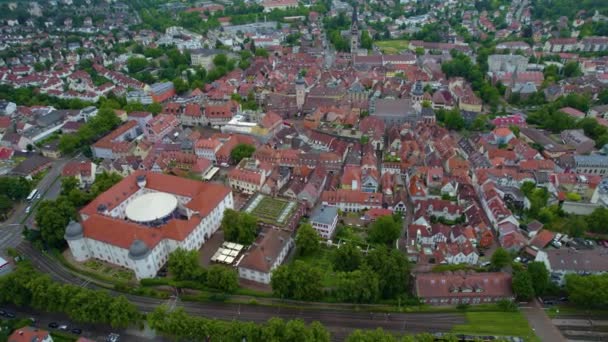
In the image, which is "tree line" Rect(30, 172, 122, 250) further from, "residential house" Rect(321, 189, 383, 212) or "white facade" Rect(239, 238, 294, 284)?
"residential house" Rect(321, 189, 383, 212)

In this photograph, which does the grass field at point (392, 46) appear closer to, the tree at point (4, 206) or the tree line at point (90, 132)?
the tree line at point (90, 132)

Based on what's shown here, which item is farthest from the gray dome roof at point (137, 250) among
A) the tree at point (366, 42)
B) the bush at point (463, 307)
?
the tree at point (366, 42)

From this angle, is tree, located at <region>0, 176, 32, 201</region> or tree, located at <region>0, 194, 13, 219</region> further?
tree, located at <region>0, 176, 32, 201</region>

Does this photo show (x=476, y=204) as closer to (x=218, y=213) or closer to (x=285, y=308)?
(x=285, y=308)

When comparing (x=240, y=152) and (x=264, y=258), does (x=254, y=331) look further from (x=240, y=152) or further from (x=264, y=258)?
(x=240, y=152)

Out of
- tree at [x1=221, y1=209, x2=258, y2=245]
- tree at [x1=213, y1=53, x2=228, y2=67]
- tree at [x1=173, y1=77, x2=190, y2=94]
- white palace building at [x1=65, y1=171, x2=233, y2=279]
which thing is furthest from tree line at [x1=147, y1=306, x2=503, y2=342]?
tree at [x1=213, y1=53, x2=228, y2=67]

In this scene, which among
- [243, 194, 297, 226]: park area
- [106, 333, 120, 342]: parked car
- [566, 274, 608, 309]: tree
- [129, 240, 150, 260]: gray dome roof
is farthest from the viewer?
[243, 194, 297, 226]: park area

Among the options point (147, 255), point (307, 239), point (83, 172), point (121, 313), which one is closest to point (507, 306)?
point (307, 239)
